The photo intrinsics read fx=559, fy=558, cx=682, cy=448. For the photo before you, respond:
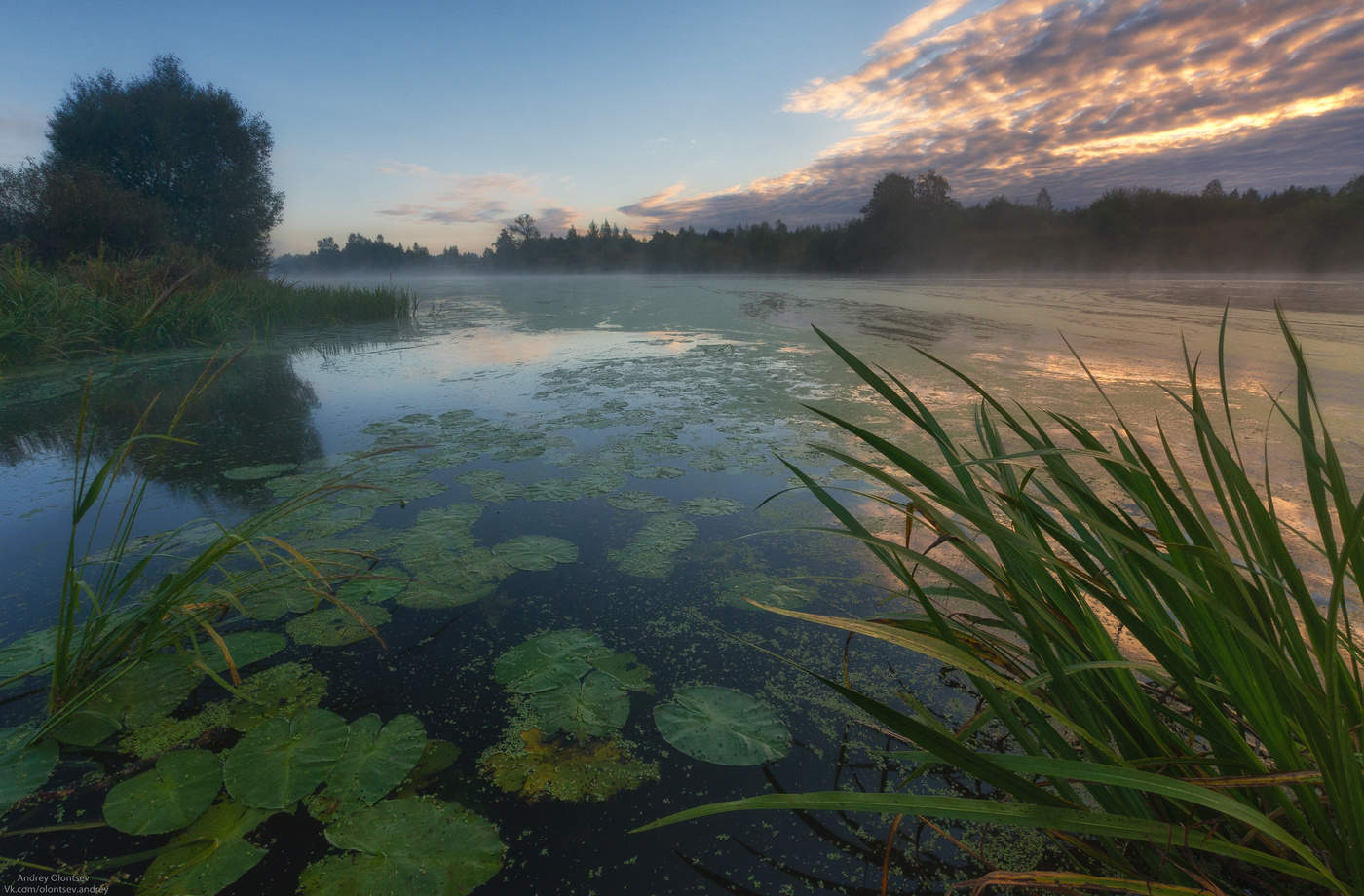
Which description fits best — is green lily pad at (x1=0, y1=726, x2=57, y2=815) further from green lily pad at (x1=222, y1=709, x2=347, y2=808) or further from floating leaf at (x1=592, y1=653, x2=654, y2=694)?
floating leaf at (x1=592, y1=653, x2=654, y2=694)

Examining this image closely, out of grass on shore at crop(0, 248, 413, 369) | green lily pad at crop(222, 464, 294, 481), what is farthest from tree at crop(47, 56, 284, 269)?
green lily pad at crop(222, 464, 294, 481)

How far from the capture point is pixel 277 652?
140 cm

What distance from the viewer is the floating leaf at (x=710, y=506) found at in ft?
7.25

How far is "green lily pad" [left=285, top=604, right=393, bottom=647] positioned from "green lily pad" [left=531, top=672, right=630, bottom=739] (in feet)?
1.83

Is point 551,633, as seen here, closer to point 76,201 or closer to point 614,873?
point 614,873

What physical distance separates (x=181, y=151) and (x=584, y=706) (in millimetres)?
19571

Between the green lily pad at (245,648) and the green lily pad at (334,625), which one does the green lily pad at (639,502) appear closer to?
the green lily pad at (334,625)

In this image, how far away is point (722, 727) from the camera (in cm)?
116

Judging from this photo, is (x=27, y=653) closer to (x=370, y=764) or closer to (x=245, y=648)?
Result: (x=245, y=648)

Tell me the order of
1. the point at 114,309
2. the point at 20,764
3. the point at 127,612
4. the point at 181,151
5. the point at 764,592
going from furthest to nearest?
the point at 181,151 < the point at 114,309 < the point at 764,592 < the point at 127,612 < the point at 20,764

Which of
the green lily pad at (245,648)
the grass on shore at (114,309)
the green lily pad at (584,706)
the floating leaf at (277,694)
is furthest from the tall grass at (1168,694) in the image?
the grass on shore at (114,309)

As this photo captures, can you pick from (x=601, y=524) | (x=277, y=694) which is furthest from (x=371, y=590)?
(x=601, y=524)

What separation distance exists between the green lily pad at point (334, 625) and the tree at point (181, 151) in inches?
623

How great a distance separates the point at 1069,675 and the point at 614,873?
721mm
